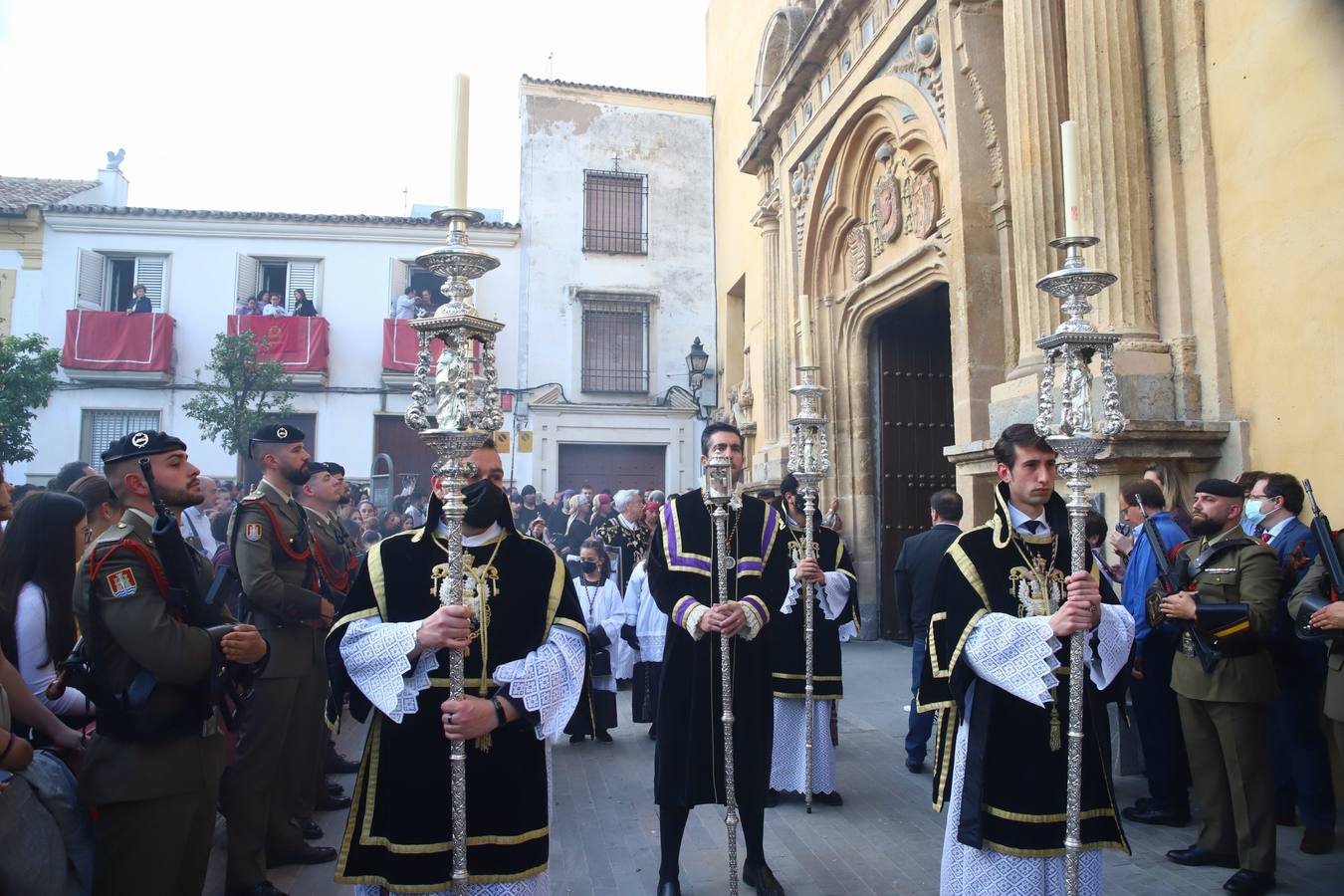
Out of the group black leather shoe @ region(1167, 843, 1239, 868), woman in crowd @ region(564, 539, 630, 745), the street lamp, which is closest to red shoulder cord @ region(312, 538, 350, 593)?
woman in crowd @ region(564, 539, 630, 745)

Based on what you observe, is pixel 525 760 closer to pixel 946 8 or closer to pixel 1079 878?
pixel 1079 878

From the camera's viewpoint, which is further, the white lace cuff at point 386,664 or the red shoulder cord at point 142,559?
the red shoulder cord at point 142,559

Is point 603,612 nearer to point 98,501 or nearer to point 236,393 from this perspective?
point 98,501

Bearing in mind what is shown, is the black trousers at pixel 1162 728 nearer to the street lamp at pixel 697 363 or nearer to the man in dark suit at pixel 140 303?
the street lamp at pixel 697 363

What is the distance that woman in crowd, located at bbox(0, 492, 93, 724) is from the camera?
3.33 m

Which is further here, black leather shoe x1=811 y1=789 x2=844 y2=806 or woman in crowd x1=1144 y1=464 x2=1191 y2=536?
woman in crowd x1=1144 y1=464 x2=1191 y2=536

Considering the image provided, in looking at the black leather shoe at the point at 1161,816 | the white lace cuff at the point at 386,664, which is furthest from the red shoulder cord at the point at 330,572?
the black leather shoe at the point at 1161,816

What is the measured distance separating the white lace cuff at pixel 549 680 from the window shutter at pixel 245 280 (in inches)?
770

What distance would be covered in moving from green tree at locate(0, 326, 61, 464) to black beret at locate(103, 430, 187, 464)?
15472 millimetres

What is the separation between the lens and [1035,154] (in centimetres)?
704

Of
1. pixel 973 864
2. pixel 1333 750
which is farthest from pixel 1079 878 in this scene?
pixel 1333 750

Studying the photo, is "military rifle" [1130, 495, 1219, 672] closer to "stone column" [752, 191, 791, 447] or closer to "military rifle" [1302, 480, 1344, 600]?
"military rifle" [1302, 480, 1344, 600]

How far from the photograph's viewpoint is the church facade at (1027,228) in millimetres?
5406

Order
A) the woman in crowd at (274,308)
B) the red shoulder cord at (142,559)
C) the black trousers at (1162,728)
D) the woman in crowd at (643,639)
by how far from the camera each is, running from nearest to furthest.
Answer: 1. the red shoulder cord at (142,559)
2. the black trousers at (1162,728)
3. the woman in crowd at (643,639)
4. the woman in crowd at (274,308)
